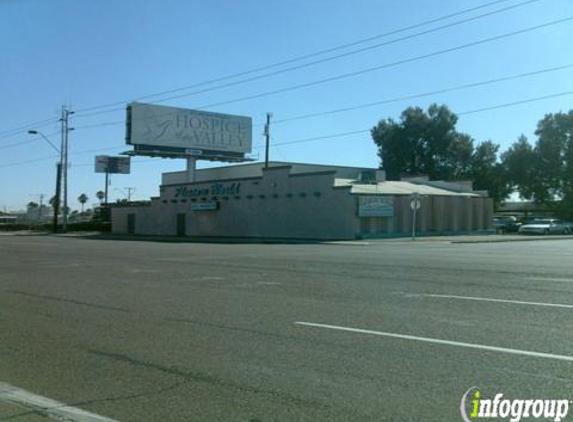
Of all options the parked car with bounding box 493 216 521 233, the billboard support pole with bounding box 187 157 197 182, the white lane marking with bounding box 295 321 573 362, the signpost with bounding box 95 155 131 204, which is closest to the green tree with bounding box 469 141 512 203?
the parked car with bounding box 493 216 521 233

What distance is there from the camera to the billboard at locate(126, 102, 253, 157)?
62906 mm

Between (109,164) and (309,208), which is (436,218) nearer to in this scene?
(309,208)

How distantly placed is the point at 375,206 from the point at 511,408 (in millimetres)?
40560

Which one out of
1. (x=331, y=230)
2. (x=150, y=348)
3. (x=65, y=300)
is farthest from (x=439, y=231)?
(x=150, y=348)

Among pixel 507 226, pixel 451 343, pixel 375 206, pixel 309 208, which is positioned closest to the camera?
pixel 451 343

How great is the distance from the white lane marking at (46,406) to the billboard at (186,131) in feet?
191

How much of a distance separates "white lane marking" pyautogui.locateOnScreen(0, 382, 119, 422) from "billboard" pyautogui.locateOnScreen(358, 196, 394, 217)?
1543 inches

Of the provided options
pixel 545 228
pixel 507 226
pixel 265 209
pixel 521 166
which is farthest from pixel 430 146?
pixel 265 209

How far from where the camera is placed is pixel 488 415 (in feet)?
17.6

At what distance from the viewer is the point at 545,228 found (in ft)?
185

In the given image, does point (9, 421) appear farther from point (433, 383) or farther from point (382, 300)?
point (382, 300)

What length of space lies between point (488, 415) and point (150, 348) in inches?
169

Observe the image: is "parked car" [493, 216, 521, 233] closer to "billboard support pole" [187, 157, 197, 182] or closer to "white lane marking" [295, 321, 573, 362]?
"billboard support pole" [187, 157, 197, 182]

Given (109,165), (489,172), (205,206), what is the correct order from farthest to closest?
(489,172) → (109,165) → (205,206)
